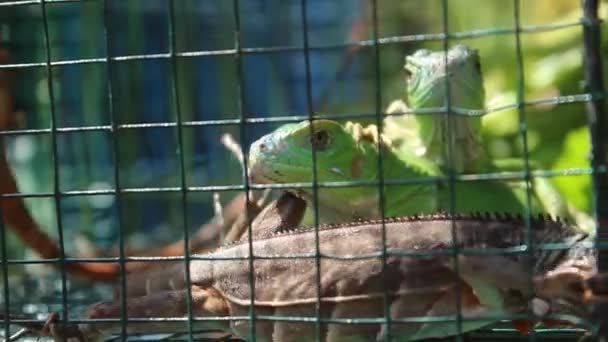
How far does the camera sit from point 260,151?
1.76 m

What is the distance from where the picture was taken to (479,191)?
2252 millimetres

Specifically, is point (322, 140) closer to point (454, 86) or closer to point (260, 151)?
point (260, 151)

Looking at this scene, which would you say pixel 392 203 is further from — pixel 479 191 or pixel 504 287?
pixel 504 287

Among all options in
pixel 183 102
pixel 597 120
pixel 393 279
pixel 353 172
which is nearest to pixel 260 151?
pixel 353 172

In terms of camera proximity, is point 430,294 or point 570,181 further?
point 570,181

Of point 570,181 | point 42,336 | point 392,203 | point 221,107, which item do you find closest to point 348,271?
point 42,336

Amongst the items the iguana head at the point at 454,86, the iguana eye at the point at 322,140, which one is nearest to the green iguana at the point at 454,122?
the iguana head at the point at 454,86

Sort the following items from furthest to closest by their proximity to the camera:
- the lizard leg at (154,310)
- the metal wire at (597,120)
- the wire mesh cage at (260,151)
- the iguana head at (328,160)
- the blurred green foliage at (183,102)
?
the blurred green foliage at (183,102) < the iguana head at (328,160) < the lizard leg at (154,310) < the wire mesh cage at (260,151) < the metal wire at (597,120)

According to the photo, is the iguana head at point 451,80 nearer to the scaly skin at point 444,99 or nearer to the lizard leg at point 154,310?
the scaly skin at point 444,99

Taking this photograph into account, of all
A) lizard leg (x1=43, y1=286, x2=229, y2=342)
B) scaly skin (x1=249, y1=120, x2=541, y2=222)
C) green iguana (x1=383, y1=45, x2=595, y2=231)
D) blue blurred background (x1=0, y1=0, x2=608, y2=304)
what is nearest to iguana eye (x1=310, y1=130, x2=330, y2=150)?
scaly skin (x1=249, y1=120, x2=541, y2=222)

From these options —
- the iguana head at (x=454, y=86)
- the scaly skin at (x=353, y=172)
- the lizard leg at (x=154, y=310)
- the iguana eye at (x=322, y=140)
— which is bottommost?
the lizard leg at (x=154, y=310)

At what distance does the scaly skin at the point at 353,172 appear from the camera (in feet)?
5.82

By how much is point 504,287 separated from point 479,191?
2.86 ft

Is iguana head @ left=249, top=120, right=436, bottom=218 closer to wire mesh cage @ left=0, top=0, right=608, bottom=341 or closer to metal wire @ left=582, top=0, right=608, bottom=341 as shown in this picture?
wire mesh cage @ left=0, top=0, right=608, bottom=341
